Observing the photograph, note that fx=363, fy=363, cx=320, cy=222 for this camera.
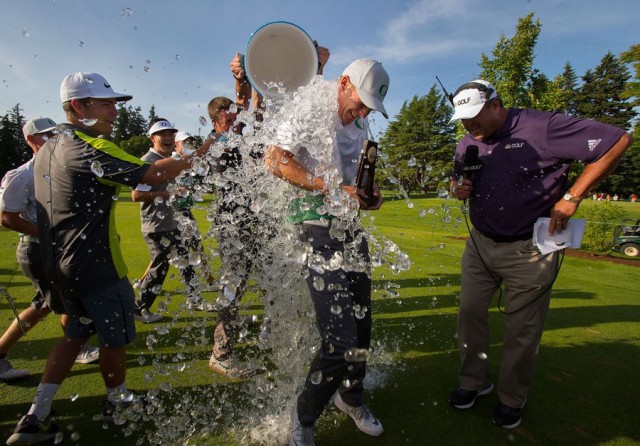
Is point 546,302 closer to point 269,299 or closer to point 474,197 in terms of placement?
point 474,197

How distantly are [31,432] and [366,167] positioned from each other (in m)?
2.87

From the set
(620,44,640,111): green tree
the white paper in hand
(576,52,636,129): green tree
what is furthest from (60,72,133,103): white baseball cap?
(576,52,636,129): green tree

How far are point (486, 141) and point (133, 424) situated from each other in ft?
11.3

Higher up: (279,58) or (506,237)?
(279,58)

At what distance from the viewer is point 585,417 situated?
2.90m

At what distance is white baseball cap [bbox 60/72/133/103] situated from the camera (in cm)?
245

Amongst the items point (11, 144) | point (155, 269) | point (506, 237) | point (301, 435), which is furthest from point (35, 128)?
point (11, 144)

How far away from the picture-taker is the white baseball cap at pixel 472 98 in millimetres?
2840

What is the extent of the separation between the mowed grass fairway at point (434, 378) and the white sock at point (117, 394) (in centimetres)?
19

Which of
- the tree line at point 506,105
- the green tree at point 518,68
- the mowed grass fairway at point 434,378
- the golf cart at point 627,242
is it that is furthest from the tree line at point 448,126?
the mowed grass fairway at point 434,378

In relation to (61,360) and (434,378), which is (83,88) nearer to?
(61,360)

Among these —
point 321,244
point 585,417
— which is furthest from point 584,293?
point 321,244

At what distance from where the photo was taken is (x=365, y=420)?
2.67 m

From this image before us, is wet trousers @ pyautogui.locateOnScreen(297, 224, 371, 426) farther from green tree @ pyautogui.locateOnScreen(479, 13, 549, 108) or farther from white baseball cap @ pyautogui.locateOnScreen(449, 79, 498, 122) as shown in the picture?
green tree @ pyautogui.locateOnScreen(479, 13, 549, 108)
